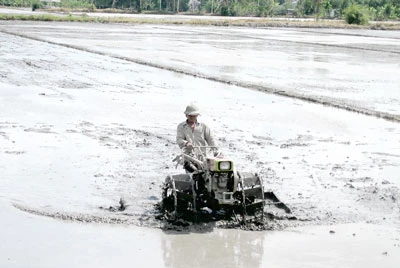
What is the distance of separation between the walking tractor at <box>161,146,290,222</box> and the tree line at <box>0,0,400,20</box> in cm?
7928

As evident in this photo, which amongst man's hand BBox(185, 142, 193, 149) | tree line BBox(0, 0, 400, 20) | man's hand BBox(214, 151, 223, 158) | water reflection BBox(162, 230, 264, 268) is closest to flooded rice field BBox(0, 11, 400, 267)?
water reflection BBox(162, 230, 264, 268)

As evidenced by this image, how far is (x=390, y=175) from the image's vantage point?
38.3ft

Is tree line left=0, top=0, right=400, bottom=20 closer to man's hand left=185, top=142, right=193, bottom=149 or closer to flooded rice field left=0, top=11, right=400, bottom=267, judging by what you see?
flooded rice field left=0, top=11, right=400, bottom=267

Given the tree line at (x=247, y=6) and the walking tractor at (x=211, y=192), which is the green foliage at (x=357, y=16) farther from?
the walking tractor at (x=211, y=192)

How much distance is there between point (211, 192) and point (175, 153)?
4.58m

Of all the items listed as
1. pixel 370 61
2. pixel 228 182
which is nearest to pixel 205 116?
pixel 228 182

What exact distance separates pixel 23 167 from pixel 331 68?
805 inches

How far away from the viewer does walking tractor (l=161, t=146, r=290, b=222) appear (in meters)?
8.25

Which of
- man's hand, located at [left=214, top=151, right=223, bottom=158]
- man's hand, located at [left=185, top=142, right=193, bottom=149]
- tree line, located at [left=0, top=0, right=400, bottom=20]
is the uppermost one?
man's hand, located at [left=185, top=142, right=193, bottom=149]

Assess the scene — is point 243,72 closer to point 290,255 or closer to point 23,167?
point 23,167

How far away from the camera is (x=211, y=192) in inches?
326

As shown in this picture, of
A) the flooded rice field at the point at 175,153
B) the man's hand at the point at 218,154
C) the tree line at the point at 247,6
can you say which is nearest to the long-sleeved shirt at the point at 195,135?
the man's hand at the point at 218,154

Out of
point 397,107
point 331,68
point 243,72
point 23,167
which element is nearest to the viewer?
point 23,167

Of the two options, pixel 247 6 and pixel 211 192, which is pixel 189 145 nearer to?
pixel 211 192
